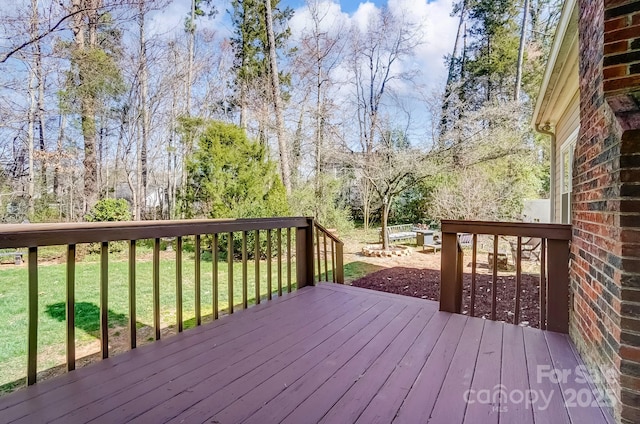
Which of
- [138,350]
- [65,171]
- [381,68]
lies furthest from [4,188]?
[381,68]

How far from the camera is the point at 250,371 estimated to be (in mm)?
2049

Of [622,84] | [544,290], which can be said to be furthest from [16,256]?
[622,84]

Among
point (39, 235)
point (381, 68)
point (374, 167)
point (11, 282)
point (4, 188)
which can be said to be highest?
point (381, 68)

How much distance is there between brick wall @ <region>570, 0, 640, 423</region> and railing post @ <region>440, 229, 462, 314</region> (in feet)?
3.77

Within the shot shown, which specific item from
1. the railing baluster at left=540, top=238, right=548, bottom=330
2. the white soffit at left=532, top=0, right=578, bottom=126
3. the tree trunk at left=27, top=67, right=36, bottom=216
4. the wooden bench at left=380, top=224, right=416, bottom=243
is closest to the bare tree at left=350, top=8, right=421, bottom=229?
the wooden bench at left=380, top=224, right=416, bottom=243

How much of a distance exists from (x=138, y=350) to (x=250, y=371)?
34.6 inches

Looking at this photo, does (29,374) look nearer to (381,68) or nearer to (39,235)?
(39,235)

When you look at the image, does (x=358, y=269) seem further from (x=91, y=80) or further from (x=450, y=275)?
(x=91, y=80)

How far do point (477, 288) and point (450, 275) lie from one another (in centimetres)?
287

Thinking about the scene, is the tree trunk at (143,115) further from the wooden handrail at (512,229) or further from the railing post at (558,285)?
the railing post at (558,285)

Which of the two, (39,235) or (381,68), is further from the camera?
(381,68)

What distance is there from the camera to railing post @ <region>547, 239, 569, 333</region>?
268cm

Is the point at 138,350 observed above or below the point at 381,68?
below

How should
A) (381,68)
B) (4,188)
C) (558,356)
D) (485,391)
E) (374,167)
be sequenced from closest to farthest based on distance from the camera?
1. (485,391)
2. (558,356)
3. (4,188)
4. (374,167)
5. (381,68)
